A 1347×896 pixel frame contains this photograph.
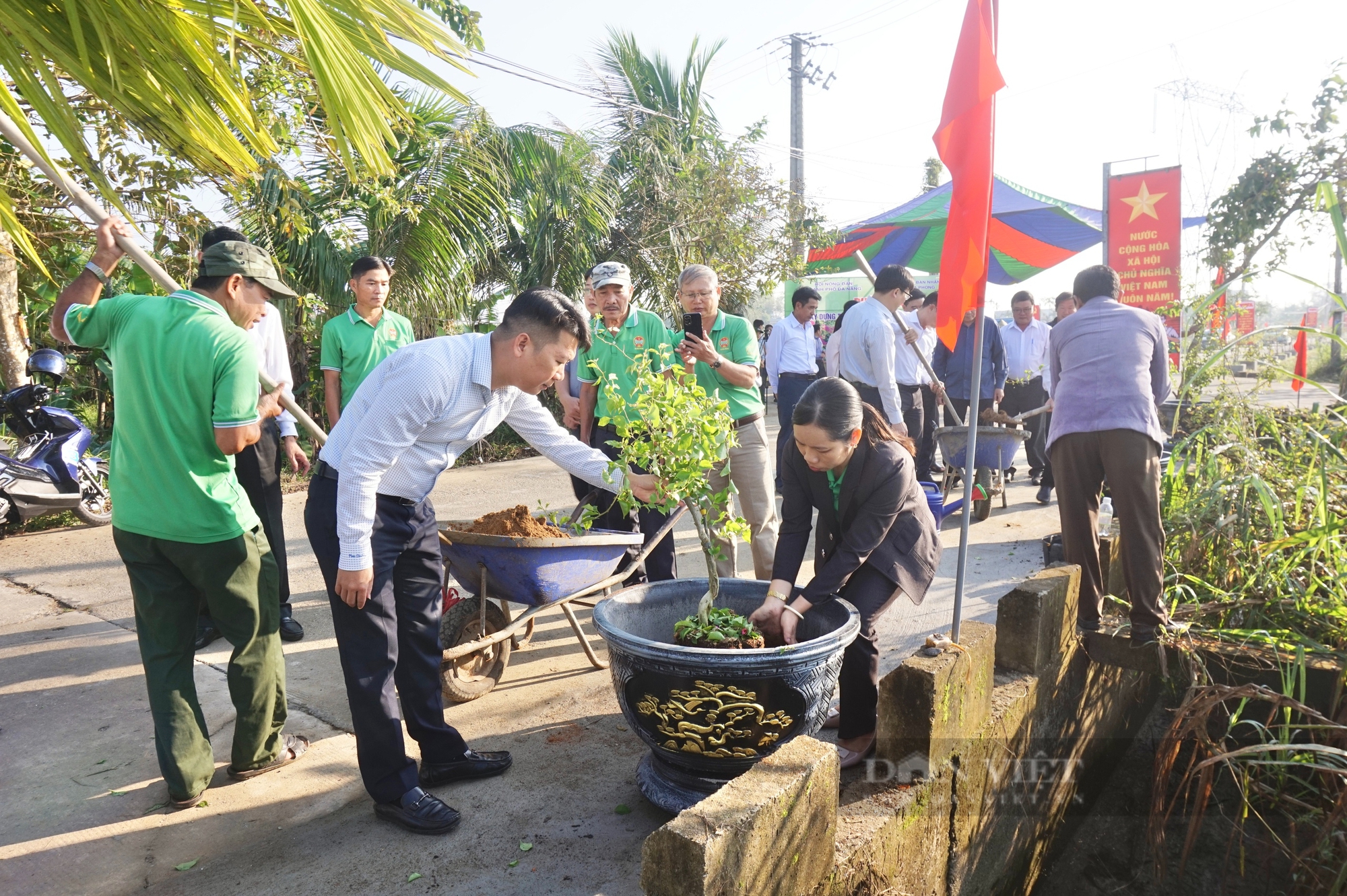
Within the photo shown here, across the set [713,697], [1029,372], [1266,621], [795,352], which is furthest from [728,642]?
[1029,372]

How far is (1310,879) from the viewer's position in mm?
3068

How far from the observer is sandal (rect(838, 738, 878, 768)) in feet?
10.1

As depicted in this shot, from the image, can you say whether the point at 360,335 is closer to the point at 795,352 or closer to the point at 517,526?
the point at 517,526

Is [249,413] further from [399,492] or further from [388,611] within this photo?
[388,611]

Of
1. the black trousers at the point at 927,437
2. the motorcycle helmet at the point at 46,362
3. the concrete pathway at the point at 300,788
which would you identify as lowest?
the concrete pathway at the point at 300,788

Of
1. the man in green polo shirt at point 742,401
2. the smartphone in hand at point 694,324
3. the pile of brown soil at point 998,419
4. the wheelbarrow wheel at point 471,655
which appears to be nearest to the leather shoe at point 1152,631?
the man in green polo shirt at point 742,401

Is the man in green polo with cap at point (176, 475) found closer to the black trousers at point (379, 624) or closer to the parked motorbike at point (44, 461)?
the black trousers at point (379, 624)

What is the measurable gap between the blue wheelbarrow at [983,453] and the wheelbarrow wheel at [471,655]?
3815 millimetres

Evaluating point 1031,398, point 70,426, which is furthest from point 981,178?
point 70,426

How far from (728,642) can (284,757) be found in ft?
6.21

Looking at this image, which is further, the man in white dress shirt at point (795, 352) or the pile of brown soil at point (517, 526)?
the man in white dress shirt at point (795, 352)

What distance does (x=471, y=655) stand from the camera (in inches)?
155

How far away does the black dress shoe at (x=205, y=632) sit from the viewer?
4348 mm

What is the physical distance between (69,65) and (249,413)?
1365 millimetres
